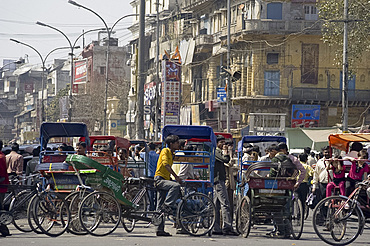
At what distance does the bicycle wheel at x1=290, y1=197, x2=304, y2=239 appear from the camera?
481 inches

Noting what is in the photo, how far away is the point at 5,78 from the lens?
138375 mm

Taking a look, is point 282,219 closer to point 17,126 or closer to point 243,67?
point 243,67

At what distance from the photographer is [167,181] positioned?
40.0 ft

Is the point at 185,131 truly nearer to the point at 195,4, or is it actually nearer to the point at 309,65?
the point at 309,65

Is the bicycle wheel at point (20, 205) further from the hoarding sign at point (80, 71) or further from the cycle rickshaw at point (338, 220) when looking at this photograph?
the hoarding sign at point (80, 71)

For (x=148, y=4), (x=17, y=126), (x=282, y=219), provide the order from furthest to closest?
(x=17, y=126) → (x=148, y=4) → (x=282, y=219)

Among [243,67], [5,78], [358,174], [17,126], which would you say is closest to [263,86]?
[243,67]

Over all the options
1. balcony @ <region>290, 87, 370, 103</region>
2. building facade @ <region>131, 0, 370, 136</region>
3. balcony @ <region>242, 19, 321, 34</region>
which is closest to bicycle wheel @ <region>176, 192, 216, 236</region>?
building facade @ <region>131, 0, 370, 136</region>

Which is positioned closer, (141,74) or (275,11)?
(141,74)

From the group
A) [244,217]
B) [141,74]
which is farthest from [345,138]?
[141,74]

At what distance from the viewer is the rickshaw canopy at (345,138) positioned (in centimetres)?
1479

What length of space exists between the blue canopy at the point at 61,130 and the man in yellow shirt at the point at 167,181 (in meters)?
6.28

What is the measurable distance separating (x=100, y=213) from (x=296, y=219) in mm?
3328

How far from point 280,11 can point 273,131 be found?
31.4 ft
